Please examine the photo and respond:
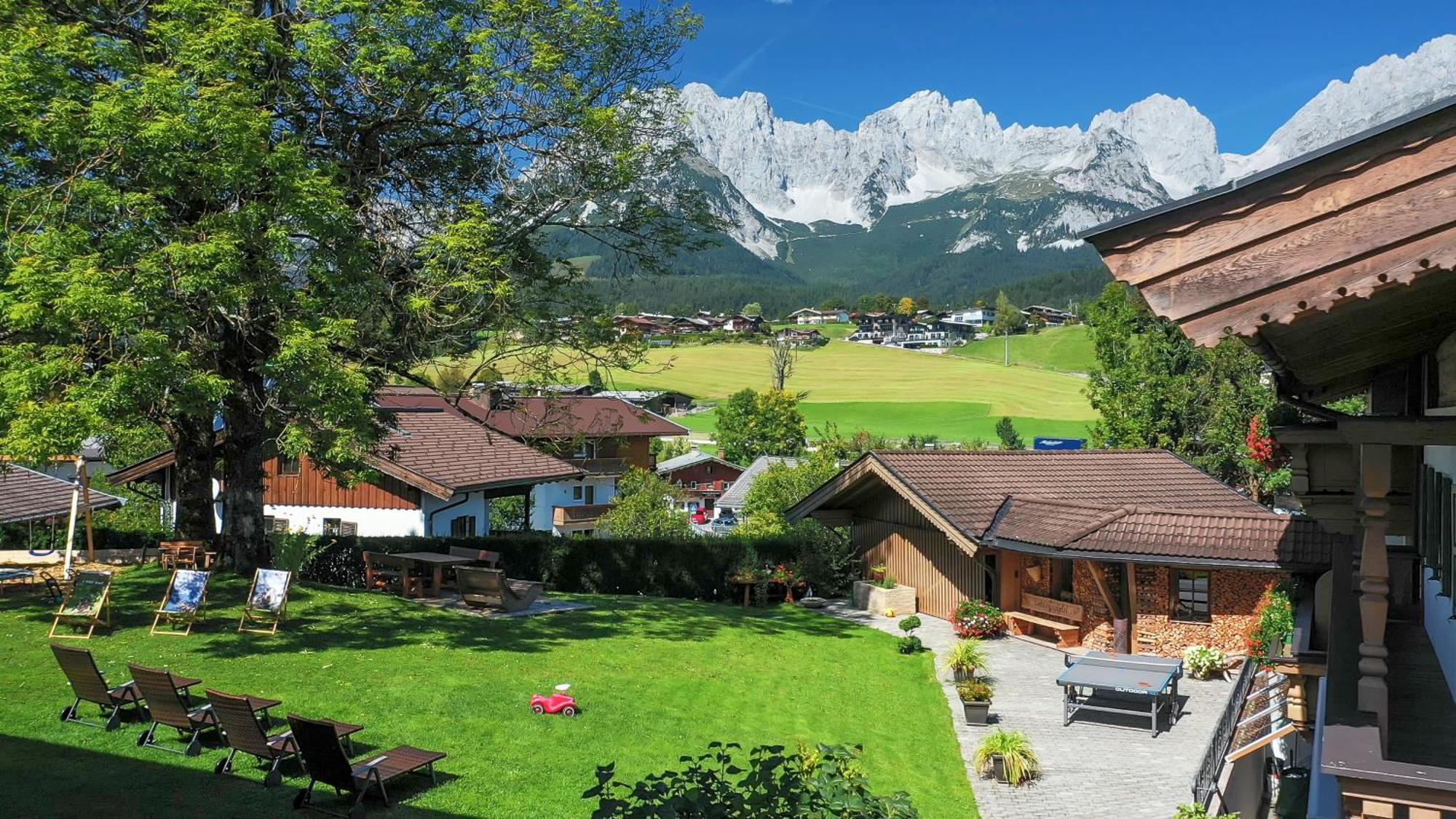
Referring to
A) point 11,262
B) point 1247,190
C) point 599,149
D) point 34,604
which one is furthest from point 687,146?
point 1247,190

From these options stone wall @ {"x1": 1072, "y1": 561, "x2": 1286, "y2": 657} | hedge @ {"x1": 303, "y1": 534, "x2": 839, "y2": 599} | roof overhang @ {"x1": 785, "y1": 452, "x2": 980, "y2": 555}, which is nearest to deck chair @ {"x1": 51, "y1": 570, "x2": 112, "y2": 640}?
hedge @ {"x1": 303, "y1": 534, "x2": 839, "y2": 599}

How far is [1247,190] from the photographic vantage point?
4035mm

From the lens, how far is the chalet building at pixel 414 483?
1254 inches

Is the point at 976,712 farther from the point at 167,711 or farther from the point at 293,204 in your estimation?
the point at 293,204

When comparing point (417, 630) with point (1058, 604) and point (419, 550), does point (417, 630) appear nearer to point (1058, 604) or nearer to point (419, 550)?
point (419, 550)

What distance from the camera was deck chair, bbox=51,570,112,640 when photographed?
49.8 feet

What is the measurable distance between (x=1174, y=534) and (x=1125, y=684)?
5989mm

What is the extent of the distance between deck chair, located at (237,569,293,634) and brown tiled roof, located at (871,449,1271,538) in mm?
16546

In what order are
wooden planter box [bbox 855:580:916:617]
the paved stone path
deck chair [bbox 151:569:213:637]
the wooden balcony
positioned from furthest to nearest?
1. the wooden balcony
2. wooden planter box [bbox 855:580:916:617]
3. deck chair [bbox 151:569:213:637]
4. the paved stone path

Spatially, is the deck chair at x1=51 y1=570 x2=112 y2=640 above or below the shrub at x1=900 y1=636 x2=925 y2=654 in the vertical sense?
above

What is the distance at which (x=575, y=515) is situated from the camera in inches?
2223

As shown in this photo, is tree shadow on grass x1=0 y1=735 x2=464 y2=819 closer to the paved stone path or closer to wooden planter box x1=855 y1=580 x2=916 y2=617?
the paved stone path

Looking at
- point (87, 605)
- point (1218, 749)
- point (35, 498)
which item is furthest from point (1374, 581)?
point (35, 498)

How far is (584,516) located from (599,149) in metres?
38.2
